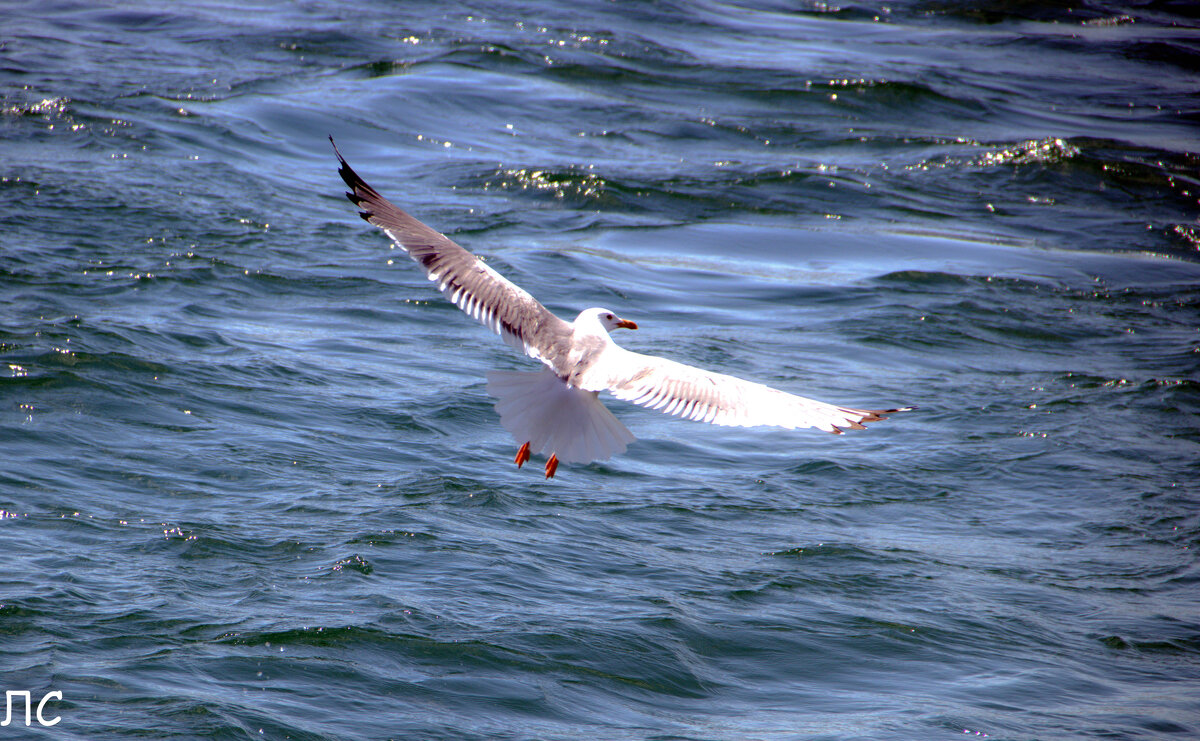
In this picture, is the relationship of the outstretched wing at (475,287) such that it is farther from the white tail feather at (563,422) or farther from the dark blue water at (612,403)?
the dark blue water at (612,403)

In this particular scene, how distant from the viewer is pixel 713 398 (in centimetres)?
555

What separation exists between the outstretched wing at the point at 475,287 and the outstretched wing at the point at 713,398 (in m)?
0.46

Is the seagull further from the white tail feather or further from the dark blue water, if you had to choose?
the dark blue water

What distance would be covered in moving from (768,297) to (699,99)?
249 inches

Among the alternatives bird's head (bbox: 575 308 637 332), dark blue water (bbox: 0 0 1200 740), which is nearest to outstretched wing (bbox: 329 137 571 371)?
bird's head (bbox: 575 308 637 332)

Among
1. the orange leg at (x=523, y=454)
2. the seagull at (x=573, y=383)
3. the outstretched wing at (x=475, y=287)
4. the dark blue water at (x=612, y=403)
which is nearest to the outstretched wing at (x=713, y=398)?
the seagull at (x=573, y=383)

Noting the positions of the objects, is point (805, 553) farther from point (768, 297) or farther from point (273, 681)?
point (768, 297)

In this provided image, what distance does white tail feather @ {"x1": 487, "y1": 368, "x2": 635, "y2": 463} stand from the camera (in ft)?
19.4

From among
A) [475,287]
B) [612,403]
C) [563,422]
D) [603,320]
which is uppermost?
[475,287]

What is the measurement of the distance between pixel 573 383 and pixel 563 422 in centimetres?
19

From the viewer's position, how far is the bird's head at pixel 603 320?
21.1 feet

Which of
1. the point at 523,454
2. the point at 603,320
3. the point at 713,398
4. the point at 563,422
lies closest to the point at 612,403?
the point at 603,320

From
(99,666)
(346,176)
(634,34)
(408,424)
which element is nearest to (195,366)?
(408,424)

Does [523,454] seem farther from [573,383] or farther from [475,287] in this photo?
[475,287]
